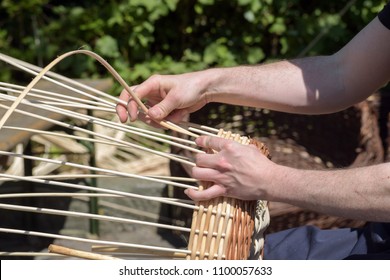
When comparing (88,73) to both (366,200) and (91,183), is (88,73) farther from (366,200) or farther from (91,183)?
(366,200)

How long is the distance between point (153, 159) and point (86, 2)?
3.27ft

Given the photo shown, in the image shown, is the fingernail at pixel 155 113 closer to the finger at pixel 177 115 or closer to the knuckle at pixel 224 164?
the finger at pixel 177 115

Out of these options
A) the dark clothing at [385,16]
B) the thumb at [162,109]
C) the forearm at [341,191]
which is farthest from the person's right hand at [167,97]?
the dark clothing at [385,16]

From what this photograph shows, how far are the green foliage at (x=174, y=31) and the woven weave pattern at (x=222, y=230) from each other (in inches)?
83.7

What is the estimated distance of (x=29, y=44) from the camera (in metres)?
3.71

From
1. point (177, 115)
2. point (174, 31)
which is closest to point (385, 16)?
point (177, 115)

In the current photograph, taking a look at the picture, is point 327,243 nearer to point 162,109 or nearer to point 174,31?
point 162,109

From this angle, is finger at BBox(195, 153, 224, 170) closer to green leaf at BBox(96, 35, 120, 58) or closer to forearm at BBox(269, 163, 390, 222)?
forearm at BBox(269, 163, 390, 222)

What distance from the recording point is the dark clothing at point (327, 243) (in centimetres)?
147

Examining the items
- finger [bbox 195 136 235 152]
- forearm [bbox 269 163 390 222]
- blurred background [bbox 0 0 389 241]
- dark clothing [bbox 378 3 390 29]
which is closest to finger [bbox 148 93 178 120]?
finger [bbox 195 136 235 152]

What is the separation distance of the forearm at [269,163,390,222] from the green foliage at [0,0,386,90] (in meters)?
2.09

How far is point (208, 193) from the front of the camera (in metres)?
1.26
